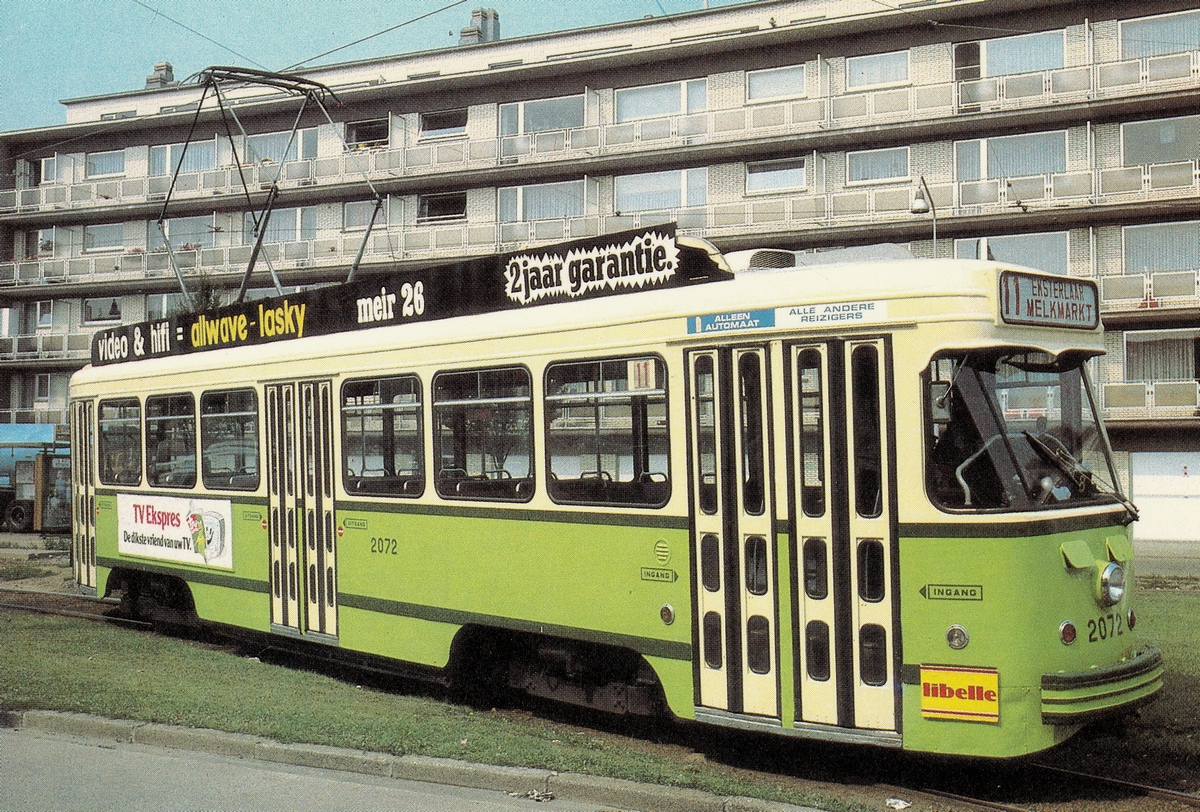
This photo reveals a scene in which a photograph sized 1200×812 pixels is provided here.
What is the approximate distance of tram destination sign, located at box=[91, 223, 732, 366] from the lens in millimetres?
7504

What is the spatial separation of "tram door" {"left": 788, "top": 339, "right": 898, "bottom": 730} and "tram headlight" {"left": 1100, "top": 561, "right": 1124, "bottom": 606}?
1248mm

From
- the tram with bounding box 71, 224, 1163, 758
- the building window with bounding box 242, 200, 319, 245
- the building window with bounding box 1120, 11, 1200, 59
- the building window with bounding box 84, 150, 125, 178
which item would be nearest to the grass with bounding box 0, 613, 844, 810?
the tram with bounding box 71, 224, 1163, 758

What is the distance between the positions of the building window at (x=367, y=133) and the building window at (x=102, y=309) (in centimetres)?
1228

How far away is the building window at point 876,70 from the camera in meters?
30.7

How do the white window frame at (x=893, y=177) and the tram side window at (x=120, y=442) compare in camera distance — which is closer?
the tram side window at (x=120, y=442)

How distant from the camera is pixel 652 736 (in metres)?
7.77

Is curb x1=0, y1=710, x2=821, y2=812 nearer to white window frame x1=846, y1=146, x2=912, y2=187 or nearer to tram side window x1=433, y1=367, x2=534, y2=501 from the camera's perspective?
tram side window x1=433, y1=367, x2=534, y2=501

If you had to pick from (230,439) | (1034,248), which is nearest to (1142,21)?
(1034,248)

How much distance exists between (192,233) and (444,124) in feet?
38.1

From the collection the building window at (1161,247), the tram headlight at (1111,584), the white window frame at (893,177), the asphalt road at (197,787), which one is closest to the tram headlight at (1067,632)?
the tram headlight at (1111,584)

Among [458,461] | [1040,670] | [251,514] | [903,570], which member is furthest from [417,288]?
[1040,670]

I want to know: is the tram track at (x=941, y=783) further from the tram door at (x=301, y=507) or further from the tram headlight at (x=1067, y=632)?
the tram door at (x=301, y=507)

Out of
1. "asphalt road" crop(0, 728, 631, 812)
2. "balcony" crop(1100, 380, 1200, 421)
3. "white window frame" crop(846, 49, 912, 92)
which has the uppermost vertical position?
"white window frame" crop(846, 49, 912, 92)

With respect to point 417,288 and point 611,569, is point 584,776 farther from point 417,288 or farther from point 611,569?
point 417,288
